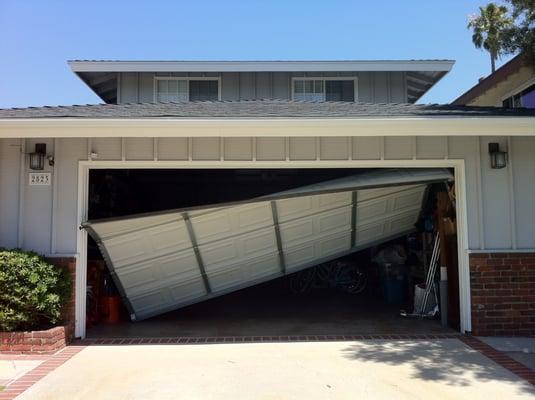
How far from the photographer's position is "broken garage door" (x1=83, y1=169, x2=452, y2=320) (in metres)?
7.62

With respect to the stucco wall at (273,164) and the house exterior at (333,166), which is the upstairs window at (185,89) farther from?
the stucco wall at (273,164)

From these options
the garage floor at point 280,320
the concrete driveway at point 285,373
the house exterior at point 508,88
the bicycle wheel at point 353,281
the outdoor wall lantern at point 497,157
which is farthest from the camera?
the bicycle wheel at point 353,281

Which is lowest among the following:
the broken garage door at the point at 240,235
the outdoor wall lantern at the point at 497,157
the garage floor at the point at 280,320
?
the garage floor at the point at 280,320

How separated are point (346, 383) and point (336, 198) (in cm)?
373

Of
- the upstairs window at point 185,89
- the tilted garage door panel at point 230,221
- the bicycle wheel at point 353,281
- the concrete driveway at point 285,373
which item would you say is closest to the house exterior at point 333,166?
the tilted garage door panel at point 230,221

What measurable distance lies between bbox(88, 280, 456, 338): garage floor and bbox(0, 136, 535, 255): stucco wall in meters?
1.61

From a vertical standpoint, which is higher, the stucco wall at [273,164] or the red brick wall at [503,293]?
the stucco wall at [273,164]

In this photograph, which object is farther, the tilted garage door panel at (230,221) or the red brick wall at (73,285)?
→ the tilted garage door panel at (230,221)

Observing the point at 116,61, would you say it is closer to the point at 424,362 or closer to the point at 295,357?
the point at 295,357

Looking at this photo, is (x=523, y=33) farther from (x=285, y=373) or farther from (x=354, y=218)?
(x=285, y=373)

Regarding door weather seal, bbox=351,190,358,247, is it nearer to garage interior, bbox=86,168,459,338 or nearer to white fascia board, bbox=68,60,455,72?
A: garage interior, bbox=86,168,459,338

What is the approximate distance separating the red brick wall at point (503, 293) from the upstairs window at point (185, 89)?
8.01m

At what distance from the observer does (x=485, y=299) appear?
7.13m

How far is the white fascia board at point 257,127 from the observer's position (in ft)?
20.8
